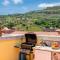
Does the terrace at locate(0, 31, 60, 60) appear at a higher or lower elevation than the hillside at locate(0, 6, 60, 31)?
lower

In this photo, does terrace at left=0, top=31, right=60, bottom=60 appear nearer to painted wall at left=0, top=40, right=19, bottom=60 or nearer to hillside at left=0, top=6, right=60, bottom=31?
painted wall at left=0, top=40, right=19, bottom=60

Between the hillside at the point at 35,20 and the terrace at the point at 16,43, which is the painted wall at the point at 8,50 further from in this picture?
the hillside at the point at 35,20

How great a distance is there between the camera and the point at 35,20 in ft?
15.0

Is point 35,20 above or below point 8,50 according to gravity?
above

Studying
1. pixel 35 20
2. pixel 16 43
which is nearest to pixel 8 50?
pixel 16 43

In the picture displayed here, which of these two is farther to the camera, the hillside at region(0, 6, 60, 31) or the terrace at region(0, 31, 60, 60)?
the hillside at region(0, 6, 60, 31)

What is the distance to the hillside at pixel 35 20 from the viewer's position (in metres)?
4.39

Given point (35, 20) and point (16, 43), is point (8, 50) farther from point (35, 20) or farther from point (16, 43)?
point (35, 20)

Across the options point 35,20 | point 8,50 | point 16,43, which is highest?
point 35,20

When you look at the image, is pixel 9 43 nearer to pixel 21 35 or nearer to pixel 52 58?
pixel 21 35

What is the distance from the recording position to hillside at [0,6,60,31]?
4395 mm

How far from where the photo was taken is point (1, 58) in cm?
440

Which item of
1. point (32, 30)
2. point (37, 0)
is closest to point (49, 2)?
point (37, 0)

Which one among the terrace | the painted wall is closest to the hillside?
the terrace
